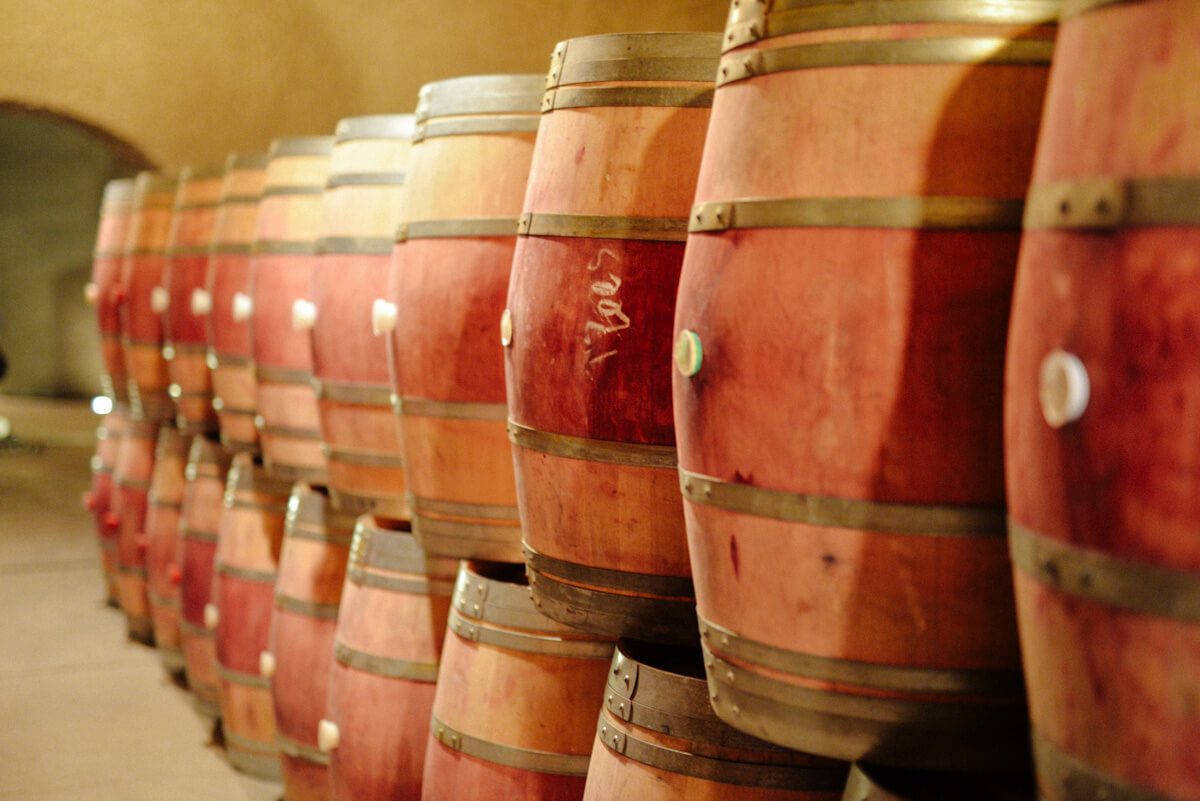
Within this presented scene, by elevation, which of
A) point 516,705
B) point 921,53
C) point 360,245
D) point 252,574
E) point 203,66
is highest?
point 203,66

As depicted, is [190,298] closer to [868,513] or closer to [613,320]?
[613,320]

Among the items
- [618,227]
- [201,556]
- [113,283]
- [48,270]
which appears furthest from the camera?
[48,270]

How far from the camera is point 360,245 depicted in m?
3.41

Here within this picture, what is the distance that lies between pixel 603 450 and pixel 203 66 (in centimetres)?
693

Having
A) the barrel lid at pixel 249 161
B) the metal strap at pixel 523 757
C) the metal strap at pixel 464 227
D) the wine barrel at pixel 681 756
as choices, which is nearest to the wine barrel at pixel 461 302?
the metal strap at pixel 464 227

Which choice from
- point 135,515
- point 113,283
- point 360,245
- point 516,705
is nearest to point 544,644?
point 516,705

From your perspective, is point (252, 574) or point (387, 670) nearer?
point (387, 670)

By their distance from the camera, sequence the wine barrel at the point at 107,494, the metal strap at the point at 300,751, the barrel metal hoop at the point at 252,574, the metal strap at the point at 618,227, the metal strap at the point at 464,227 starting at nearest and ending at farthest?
the metal strap at the point at 618,227, the metal strap at the point at 464,227, the metal strap at the point at 300,751, the barrel metal hoop at the point at 252,574, the wine barrel at the point at 107,494

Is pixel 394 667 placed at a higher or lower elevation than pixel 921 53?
lower

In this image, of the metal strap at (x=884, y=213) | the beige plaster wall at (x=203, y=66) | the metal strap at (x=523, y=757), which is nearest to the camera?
the metal strap at (x=884, y=213)

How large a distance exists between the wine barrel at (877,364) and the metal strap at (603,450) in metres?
0.48

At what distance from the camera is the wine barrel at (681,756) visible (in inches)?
80.3

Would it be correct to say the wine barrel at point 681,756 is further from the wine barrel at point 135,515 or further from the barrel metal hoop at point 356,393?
the wine barrel at point 135,515

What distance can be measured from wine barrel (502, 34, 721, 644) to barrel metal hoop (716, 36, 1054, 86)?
55cm
